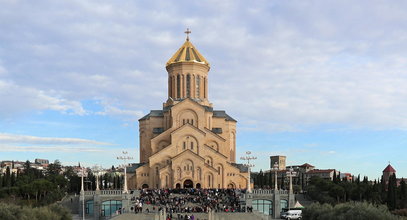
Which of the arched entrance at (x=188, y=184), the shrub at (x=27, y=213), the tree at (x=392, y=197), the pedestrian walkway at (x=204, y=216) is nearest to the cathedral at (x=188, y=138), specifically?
the arched entrance at (x=188, y=184)

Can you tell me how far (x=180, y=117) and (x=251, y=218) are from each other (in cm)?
2582

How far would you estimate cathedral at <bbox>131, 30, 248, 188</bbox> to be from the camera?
6009 centimetres

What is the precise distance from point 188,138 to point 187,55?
44.2 ft

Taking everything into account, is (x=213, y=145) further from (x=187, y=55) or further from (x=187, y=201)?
(x=187, y=201)

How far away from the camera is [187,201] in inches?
1982

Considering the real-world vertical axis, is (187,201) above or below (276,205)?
above

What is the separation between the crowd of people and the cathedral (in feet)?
15.9

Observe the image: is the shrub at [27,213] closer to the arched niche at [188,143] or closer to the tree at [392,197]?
the arched niche at [188,143]

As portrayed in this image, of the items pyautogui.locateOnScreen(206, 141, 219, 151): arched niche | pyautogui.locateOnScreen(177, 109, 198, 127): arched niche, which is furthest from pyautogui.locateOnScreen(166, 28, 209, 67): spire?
pyautogui.locateOnScreen(206, 141, 219, 151): arched niche

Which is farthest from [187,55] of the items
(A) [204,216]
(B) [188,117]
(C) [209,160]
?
(A) [204,216]

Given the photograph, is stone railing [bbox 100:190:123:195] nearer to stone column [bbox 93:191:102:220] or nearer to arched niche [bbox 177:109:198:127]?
stone column [bbox 93:191:102:220]

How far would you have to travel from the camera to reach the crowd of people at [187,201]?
45.6 metres

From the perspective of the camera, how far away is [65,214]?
4022cm

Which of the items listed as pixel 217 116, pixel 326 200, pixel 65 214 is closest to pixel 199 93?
pixel 217 116
